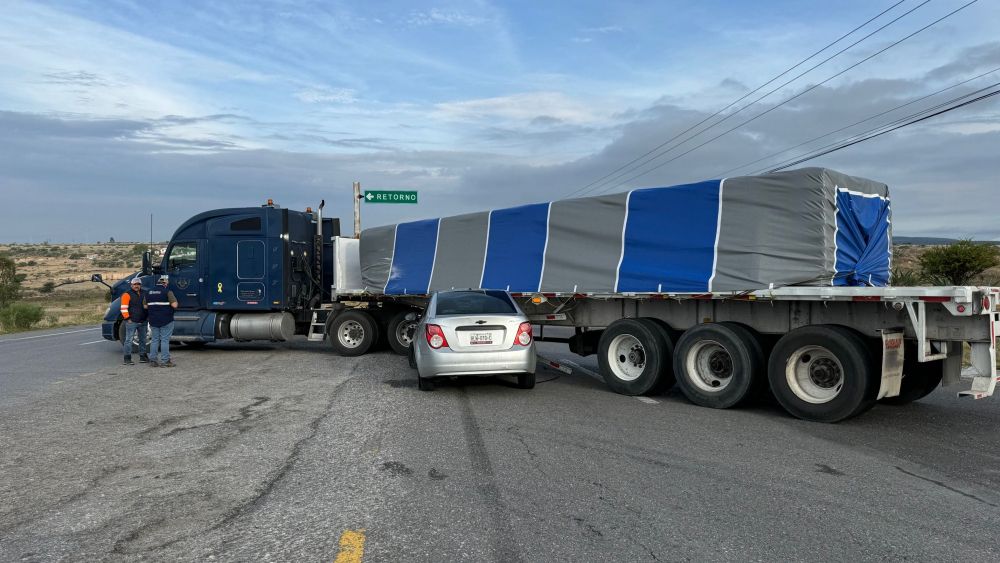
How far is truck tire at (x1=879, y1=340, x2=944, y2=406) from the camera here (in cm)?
902

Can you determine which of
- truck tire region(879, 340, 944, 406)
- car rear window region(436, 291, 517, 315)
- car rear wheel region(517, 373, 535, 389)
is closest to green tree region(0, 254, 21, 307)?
car rear window region(436, 291, 517, 315)

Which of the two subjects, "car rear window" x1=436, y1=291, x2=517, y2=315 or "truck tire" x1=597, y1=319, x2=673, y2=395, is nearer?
"truck tire" x1=597, y1=319, x2=673, y2=395

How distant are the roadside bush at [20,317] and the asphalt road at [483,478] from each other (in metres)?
22.5

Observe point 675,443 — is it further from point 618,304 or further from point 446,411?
point 618,304

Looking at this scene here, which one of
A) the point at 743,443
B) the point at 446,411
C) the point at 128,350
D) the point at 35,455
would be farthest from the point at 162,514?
the point at 128,350

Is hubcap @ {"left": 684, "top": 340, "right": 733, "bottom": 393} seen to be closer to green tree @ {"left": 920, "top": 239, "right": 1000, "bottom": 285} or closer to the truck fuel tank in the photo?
the truck fuel tank

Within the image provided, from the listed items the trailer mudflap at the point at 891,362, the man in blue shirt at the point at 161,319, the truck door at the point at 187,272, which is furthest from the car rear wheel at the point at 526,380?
the truck door at the point at 187,272

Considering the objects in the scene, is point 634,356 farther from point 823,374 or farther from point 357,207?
point 357,207

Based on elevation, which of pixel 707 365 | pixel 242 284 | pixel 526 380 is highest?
pixel 242 284

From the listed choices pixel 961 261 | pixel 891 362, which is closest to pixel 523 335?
pixel 891 362

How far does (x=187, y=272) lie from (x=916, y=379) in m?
14.2

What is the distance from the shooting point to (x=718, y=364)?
31.7 ft

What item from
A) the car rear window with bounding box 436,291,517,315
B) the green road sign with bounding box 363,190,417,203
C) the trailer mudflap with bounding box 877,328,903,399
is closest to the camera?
the trailer mudflap with bounding box 877,328,903,399

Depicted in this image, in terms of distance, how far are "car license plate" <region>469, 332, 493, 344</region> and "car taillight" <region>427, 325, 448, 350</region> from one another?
360 mm
